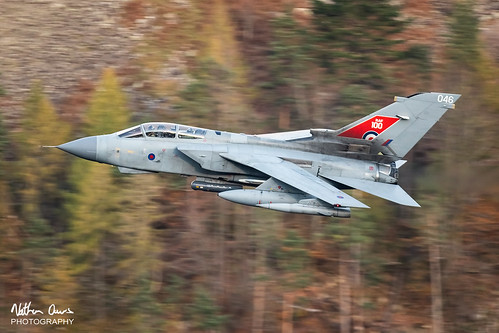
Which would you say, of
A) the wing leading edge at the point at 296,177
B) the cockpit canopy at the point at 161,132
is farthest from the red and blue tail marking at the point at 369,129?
the cockpit canopy at the point at 161,132

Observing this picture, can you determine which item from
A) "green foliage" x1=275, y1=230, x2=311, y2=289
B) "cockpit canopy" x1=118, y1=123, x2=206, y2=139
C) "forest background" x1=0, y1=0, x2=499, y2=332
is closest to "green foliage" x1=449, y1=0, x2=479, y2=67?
"forest background" x1=0, y1=0, x2=499, y2=332

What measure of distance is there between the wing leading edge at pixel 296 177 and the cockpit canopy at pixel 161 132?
1.03m

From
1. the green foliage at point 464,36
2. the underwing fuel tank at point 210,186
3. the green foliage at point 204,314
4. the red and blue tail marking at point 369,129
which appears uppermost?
the green foliage at point 464,36

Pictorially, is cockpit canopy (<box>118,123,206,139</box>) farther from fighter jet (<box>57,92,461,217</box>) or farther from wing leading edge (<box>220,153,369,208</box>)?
wing leading edge (<box>220,153,369,208</box>)

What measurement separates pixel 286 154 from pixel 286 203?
1.61 meters

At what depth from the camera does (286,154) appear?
23969 millimetres

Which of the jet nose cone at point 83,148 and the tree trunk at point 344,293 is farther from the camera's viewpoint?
the tree trunk at point 344,293

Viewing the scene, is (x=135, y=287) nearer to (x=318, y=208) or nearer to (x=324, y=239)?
(x=324, y=239)

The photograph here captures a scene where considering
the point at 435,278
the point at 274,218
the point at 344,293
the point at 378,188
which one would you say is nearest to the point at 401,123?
the point at 378,188

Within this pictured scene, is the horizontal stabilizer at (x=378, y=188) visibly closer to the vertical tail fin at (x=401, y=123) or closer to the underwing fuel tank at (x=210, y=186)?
the vertical tail fin at (x=401, y=123)

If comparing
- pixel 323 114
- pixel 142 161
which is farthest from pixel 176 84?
pixel 142 161

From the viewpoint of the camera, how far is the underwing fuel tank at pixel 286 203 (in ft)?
74.3

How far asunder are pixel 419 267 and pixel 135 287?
13.2 m

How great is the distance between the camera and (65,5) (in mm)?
46844
